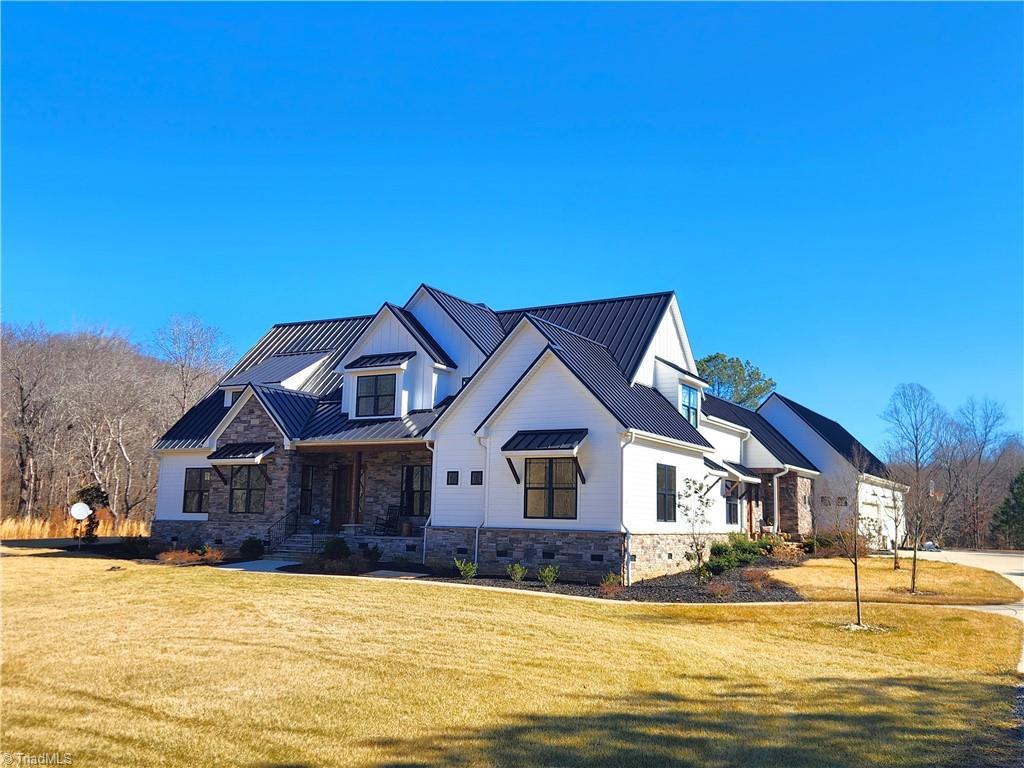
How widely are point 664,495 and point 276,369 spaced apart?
16.5 m

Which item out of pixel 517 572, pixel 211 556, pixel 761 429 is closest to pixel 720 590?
pixel 517 572

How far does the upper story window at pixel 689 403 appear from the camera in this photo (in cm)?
2634

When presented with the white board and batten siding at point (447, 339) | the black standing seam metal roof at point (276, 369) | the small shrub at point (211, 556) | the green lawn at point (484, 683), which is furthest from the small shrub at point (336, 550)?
the black standing seam metal roof at point (276, 369)

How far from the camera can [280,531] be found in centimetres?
2583

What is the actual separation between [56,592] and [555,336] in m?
13.7

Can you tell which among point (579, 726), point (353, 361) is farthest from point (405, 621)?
point (353, 361)

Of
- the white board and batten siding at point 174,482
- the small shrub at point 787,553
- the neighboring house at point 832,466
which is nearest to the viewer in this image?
the small shrub at point 787,553

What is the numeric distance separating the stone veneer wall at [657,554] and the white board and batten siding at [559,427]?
3.13 ft

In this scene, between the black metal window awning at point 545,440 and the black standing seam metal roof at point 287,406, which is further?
the black standing seam metal roof at point 287,406

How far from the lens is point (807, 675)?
1060 centimetres

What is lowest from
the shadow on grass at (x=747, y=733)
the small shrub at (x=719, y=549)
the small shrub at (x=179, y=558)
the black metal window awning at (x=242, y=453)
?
the shadow on grass at (x=747, y=733)

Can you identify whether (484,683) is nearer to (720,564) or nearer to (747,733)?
(747,733)

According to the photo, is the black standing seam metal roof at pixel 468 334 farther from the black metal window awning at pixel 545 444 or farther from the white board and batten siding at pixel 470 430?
the black metal window awning at pixel 545 444

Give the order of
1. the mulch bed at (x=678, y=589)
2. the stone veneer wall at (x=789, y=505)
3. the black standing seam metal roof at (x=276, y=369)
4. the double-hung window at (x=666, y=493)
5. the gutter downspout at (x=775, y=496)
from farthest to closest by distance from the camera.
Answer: the stone veneer wall at (x=789, y=505) → the gutter downspout at (x=775, y=496) → the black standing seam metal roof at (x=276, y=369) → the double-hung window at (x=666, y=493) → the mulch bed at (x=678, y=589)
